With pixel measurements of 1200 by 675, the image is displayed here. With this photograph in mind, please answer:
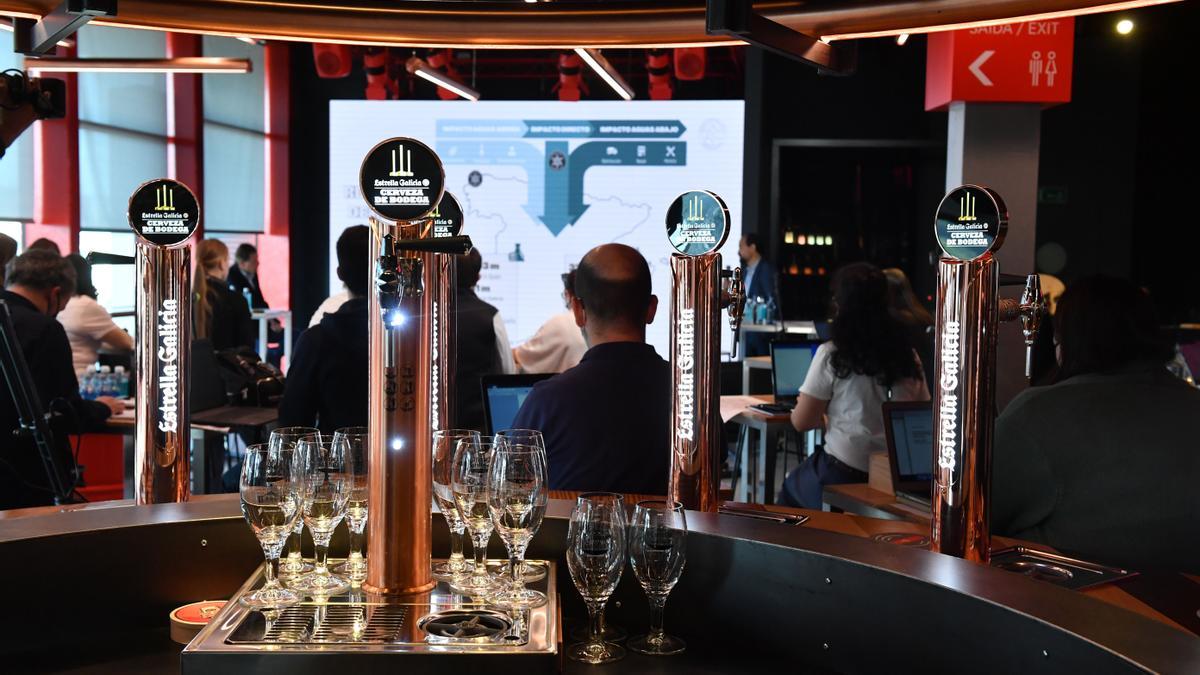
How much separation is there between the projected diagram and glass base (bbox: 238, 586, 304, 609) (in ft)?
28.5

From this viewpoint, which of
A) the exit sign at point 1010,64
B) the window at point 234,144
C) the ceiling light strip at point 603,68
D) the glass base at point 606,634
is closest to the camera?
the glass base at point 606,634

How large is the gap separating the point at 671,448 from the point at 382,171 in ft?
2.15

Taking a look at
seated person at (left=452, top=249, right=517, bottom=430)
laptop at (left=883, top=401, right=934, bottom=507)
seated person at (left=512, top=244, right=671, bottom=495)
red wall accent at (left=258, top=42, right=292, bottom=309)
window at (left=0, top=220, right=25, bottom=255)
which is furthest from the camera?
red wall accent at (left=258, top=42, right=292, bottom=309)

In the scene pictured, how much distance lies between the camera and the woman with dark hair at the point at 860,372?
4.03 metres

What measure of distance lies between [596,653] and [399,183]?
0.60 metres

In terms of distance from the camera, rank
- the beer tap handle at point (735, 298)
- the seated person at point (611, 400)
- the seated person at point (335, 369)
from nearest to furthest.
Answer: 1. the beer tap handle at point (735, 298)
2. the seated person at point (611, 400)
3. the seated person at point (335, 369)

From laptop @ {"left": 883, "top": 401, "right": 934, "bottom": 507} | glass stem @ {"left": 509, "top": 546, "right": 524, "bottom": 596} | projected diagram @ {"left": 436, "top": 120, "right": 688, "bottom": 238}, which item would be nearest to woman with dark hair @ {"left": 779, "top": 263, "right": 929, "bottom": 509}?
laptop @ {"left": 883, "top": 401, "right": 934, "bottom": 507}

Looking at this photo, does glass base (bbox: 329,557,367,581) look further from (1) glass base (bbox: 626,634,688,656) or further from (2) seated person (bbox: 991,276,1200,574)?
(2) seated person (bbox: 991,276,1200,574)

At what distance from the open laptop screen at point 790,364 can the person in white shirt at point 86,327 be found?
3162 mm

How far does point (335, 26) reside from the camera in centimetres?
157

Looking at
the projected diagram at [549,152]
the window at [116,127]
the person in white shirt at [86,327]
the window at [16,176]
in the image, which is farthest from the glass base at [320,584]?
the projected diagram at [549,152]

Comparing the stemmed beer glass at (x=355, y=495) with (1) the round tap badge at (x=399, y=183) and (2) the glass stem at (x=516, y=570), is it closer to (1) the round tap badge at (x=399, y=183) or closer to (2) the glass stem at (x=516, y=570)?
(2) the glass stem at (x=516, y=570)

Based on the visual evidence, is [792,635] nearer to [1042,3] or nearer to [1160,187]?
[1042,3]

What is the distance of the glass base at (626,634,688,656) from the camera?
1.28 m
